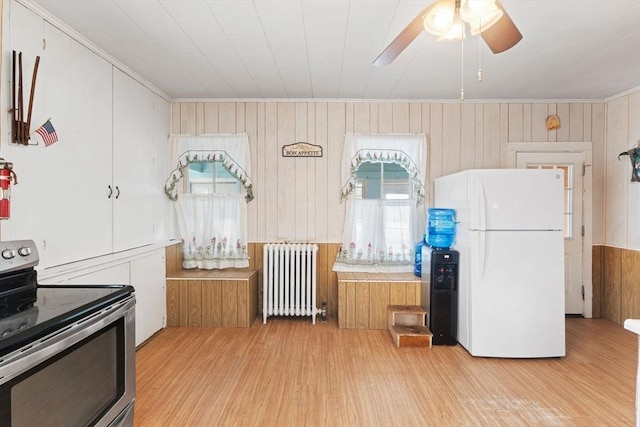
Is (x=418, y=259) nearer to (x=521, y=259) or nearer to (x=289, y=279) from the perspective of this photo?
(x=521, y=259)

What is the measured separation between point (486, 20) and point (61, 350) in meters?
2.23

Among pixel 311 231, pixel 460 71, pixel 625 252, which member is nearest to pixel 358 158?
pixel 311 231

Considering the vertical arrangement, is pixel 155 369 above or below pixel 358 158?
below

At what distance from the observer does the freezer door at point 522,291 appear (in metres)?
3.00

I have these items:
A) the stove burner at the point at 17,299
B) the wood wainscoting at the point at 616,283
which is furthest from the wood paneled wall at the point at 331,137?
the stove burner at the point at 17,299

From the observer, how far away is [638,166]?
11.5ft

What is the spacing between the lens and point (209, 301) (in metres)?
3.76

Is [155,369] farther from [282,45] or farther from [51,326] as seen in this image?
[282,45]

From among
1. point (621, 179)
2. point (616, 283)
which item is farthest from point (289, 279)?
point (621, 179)

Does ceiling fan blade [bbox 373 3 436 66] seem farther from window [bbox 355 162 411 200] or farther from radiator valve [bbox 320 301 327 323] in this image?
radiator valve [bbox 320 301 327 323]

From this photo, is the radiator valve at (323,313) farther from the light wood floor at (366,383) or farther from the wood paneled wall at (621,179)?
the wood paneled wall at (621,179)

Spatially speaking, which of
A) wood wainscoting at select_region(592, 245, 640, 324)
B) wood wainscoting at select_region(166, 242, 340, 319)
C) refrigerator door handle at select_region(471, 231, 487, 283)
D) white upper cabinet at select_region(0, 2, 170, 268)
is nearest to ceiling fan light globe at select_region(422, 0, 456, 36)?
refrigerator door handle at select_region(471, 231, 487, 283)

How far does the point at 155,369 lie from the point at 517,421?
2575 mm

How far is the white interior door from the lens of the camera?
159 inches
